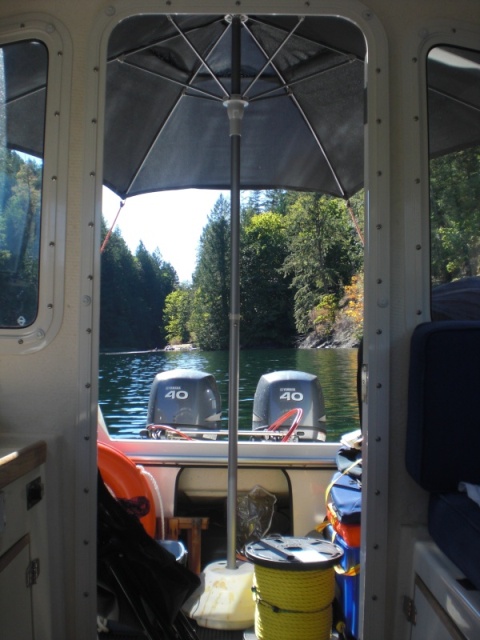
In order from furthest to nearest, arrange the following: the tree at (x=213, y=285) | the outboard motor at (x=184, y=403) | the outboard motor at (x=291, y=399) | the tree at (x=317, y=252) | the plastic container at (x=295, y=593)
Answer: the tree at (x=317, y=252) < the tree at (x=213, y=285) < the outboard motor at (x=291, y=399) < the outboard motor at (x=184, y=403) < the plastic container at (x=295, y=593)

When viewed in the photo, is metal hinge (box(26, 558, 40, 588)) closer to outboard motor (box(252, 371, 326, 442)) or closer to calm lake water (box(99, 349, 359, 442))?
outboard motor (box(252, 371, 326, 442))

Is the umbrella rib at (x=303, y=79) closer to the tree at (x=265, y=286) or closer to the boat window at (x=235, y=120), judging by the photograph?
the boat window at (x=235, y=120)

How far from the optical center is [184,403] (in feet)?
14.4

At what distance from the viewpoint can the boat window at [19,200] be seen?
1.73 meters

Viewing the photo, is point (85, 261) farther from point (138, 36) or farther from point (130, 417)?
point (130, 417)

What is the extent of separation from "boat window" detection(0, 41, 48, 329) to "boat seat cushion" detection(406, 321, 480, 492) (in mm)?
1015

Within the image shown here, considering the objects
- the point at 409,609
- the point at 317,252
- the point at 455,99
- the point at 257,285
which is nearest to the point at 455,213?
the point at 455,99

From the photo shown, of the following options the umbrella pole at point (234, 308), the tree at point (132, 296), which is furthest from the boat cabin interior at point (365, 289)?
the tree at point (132, 296)

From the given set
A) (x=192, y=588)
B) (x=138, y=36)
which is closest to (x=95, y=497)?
(x=192, y=588)

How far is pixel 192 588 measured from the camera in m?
2.04

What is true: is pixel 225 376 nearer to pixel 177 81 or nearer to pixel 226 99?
pixel 177 81

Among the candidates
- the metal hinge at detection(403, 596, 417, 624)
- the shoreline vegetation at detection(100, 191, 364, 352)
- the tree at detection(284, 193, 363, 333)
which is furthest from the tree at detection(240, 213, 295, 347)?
the metal hinge at detection(403, 596, 417, 624)

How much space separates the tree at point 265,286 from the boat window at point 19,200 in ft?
82.4

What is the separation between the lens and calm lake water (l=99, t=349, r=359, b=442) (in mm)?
13164
